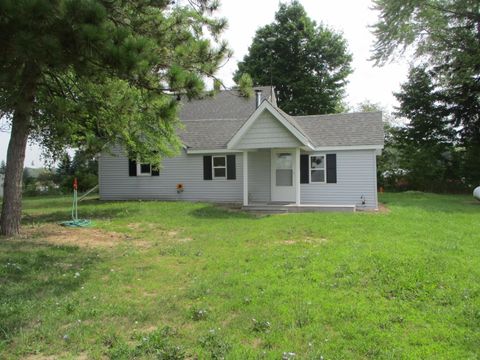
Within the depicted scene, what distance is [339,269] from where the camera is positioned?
6.02 metres

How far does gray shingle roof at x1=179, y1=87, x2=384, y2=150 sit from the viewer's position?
52.3ft

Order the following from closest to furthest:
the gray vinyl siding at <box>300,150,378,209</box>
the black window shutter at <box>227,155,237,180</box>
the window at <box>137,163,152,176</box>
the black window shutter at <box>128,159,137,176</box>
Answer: the gray vinyl siding at <box>300,150,378,209</box>, the black window shutter at <box>227,155,237,180</box>, the window at <box>137,163,152,176</box>, the black window shutter at <box>128,159,137,176</box>

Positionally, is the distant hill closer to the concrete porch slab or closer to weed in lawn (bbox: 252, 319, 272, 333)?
the concrete porch slab

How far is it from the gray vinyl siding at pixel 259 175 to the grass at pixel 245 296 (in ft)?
24.3

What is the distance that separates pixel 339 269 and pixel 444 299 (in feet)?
5.16

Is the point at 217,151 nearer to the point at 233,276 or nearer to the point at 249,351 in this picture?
the point at 233,276

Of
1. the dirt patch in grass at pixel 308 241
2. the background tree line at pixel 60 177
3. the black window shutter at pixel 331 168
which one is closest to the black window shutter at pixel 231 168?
the black window shutter at pixel 331 168

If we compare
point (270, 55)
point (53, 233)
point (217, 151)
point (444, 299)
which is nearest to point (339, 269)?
point (444, 299)

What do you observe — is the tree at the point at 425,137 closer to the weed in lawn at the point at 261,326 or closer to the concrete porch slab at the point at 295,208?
the concrete porch slab at the point at 295,208

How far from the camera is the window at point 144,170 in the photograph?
18734 millimetres

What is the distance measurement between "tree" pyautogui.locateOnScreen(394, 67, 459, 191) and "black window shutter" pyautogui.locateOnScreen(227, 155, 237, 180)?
1385cm

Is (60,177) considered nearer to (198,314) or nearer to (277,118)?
(277,118)

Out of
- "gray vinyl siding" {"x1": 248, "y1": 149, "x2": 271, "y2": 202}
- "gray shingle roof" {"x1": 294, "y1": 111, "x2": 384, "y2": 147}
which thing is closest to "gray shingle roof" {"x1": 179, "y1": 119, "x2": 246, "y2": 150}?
"gray vinyl siding" {"x1": 248, "y1": 149, "x2": 271, "y2": 202}

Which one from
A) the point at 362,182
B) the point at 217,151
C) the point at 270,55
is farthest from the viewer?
the point at 270,55
